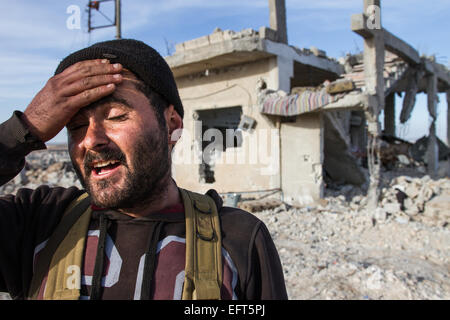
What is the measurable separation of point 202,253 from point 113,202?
346 mm

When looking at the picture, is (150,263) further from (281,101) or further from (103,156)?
(281,101)

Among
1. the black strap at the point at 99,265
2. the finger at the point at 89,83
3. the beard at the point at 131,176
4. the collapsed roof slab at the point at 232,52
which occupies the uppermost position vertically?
the collapsed roof slab at the point at 232,52

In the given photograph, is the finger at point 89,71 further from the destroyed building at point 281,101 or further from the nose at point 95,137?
the destroyed building at point 281,101

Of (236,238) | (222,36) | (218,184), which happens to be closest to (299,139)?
(218,184)

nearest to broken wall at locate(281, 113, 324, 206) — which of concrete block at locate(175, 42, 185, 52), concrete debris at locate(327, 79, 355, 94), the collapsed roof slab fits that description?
concrete debris at locate(327, 79, 355, 94)

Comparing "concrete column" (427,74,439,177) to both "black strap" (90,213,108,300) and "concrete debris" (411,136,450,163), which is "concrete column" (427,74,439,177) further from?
"black strap" (90,213,108,300)

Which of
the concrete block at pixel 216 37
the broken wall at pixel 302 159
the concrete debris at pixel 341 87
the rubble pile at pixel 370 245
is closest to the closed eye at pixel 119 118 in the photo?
the rubble pile at pixel 370 245

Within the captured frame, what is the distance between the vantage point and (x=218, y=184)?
9.15 metres

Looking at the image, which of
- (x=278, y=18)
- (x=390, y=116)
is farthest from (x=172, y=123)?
(x=390, y=116)

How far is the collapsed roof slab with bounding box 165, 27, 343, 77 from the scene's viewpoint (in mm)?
7613

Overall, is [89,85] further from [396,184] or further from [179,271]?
[396,184]

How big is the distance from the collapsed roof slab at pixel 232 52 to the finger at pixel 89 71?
6.82 metres

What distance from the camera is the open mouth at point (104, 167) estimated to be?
1129 millimetres

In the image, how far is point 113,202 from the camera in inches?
44.4
